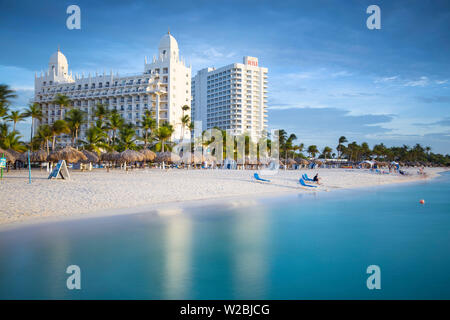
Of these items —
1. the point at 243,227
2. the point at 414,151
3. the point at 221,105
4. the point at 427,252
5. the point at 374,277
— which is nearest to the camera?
the point at 374,277

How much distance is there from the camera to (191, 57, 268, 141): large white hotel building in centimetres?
10369

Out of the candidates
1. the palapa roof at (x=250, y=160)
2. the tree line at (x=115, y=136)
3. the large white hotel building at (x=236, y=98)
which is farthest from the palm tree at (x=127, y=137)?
the large white hotel building at (x=236, y=98)

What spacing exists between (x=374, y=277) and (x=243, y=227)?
15.1ft

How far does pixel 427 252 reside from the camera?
8.15m

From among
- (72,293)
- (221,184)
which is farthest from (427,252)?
(221,184)

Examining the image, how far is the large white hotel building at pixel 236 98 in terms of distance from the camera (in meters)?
104

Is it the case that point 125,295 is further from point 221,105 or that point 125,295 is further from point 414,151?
point 414,151

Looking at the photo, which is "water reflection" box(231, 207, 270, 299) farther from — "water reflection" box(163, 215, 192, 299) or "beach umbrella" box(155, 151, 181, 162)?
"beach umbrella" box(155, 151, 181, 162)

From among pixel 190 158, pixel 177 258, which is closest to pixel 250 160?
pixel 190 158

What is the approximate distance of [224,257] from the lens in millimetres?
7285

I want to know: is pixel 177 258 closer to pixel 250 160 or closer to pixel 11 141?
pixel 11 141

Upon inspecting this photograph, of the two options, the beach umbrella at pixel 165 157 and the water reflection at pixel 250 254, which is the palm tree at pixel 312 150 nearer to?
the beach umbrella at pixel 165 157

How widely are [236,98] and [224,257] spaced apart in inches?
3873

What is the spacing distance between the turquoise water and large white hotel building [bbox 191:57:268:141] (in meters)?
90.4
